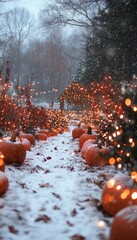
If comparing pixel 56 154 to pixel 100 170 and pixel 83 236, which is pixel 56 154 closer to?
pixel 100 170

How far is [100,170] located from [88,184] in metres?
1.20

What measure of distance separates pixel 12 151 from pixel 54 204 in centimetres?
282

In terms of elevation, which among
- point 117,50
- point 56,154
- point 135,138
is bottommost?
point 56,154

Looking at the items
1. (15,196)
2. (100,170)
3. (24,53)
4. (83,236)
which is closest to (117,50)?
(100,170)

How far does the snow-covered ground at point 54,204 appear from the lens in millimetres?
3683

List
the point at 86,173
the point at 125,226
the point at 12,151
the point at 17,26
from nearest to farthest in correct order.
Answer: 1. the point at 125,226
2. the point at 86,173
3. the point at 12,151
4. the point at 17,26

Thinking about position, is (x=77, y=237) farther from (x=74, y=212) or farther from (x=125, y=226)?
(x=74, y=212)

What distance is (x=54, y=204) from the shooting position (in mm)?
4688

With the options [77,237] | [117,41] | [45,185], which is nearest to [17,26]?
[117,41]

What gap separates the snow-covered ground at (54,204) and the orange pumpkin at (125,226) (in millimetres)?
294

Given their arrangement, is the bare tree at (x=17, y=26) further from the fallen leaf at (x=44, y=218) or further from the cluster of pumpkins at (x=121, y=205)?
the fallen leaf at (x=44, y=218)

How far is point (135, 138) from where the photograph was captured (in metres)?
5.31

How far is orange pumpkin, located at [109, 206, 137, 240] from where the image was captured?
3.23m

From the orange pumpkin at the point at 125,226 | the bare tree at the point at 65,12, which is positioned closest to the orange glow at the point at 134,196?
the orange pumpkin at the point at 125,226
